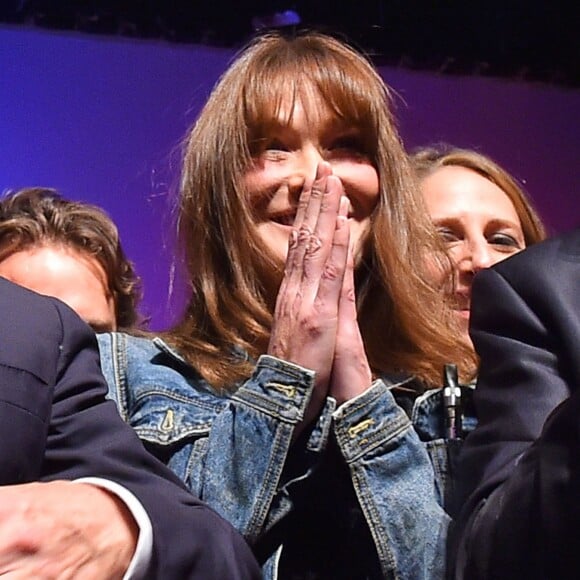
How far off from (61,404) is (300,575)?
1.05ft

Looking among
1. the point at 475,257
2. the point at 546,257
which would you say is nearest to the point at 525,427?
the point at 546,257

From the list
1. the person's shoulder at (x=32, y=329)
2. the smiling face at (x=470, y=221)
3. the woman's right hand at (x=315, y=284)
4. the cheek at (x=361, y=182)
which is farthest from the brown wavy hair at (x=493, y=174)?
the person's shoulder at (x=32, y=329)

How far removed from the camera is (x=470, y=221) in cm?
131

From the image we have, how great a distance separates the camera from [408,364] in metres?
1.08

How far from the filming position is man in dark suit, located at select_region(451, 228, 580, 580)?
57 cm

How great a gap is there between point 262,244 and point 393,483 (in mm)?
282

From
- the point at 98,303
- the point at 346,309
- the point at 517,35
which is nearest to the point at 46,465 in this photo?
the point at 346,309

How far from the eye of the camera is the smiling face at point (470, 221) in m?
1.29

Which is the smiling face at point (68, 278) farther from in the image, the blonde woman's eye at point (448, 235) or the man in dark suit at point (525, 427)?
the man in dark suit at point (525, 427)

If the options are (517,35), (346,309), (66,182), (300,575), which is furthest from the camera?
(517,35)

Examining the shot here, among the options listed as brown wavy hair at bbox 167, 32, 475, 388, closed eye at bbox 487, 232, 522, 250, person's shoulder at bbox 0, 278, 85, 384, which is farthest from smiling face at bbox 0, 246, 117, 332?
person's shoulder at bbox 0, 278, 85, 384

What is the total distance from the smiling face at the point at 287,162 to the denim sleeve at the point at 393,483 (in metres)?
0.21

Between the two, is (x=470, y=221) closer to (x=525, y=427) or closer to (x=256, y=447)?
(x=256, y=447)

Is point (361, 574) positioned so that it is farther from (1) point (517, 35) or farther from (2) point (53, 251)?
(1) point (517, 35)
